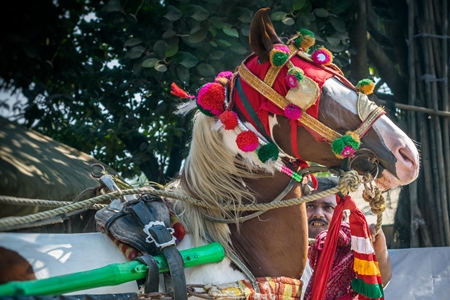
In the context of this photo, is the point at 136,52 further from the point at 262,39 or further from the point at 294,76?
the point at 294,76

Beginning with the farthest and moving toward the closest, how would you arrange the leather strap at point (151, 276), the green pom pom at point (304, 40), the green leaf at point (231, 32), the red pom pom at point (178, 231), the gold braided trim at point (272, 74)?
the green leaf at point (231, 32) → the green pom pom at point (304, 40) → the gold braided trim at point (272, 74) → the red pom pom at point (178, 231) → the leather strap at point (151, 276)

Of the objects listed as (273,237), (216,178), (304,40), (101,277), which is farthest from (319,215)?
(101,277)

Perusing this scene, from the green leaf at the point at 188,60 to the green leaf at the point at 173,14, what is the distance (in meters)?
0.27

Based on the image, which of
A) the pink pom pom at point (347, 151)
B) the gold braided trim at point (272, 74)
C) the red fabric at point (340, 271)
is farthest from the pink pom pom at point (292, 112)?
the red fabric at point (340, 271)

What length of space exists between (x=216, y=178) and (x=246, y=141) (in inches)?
9.6

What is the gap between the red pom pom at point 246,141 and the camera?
254 cm

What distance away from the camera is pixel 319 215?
3.83 metres

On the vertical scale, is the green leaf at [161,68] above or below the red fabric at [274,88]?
above

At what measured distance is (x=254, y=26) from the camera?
8.52 ft

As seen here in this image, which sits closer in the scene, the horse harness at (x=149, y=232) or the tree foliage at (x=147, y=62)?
the horse harness at (x=149, y=232)

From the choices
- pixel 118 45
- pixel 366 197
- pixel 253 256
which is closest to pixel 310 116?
pixel 366 197

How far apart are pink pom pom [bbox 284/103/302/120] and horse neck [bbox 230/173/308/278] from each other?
0.31 metres

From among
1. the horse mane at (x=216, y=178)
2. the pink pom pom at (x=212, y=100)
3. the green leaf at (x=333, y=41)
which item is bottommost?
the horse mane at (x=216, y=178)

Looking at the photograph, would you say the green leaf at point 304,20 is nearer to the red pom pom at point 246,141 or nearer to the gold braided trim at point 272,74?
the gold braided trim at point 272,74
